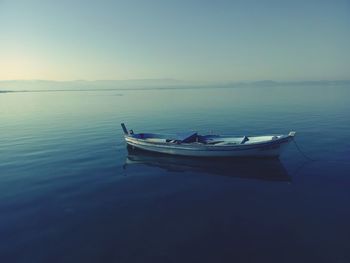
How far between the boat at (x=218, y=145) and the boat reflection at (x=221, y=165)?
2.25ft

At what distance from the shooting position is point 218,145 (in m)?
24.9

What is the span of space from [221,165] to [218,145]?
1961mm

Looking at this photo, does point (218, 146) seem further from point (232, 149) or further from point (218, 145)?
point (232, 149)

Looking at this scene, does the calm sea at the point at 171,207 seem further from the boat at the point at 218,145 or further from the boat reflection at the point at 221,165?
the boat at the point at 218,145

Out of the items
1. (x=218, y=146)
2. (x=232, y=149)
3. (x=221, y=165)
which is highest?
(x=218, y=146)

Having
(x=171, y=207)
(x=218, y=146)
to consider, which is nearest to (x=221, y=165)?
(x=218, y=146)

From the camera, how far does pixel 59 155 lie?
93.9ft

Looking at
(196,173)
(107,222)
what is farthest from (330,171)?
(107,222)

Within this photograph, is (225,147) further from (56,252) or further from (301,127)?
(301,127)

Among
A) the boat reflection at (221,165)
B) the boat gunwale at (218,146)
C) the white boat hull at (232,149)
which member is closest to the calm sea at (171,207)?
the boat reflection at (221,165)

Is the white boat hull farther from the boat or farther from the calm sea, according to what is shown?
the calm sea

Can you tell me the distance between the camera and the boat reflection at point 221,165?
73.0 feet

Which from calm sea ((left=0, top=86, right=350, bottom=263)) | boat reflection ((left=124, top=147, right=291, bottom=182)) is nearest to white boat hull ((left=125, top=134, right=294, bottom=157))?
boat reflection ((left=124, top=147, right=291, bottom=182))

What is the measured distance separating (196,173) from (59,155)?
1596cm
